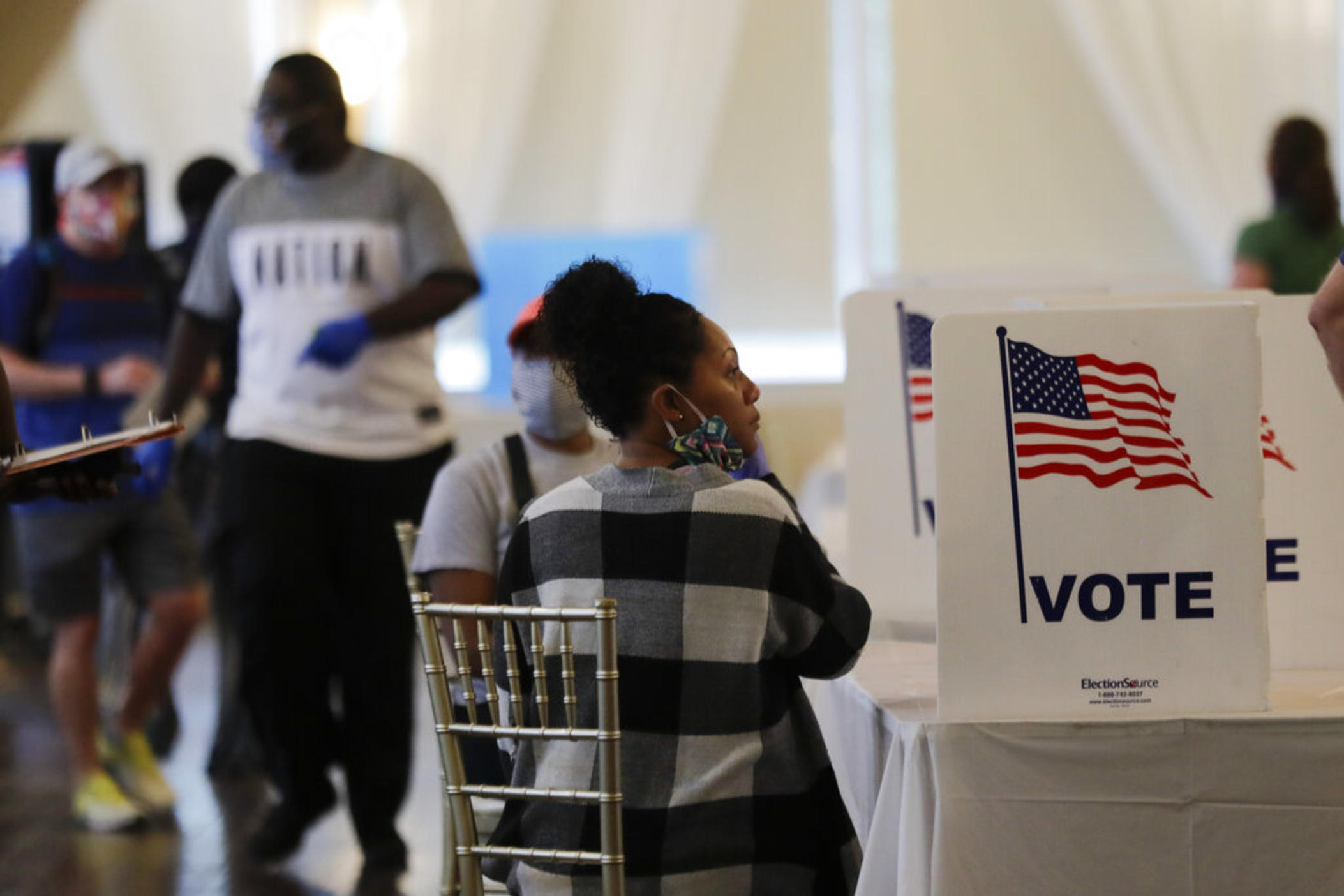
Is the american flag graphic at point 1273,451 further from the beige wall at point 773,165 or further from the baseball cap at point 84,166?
the beige wall at point 773,165

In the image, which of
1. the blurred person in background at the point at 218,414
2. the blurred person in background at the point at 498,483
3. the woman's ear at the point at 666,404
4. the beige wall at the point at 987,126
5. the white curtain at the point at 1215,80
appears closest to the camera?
the woman's ear at the point at 666,404

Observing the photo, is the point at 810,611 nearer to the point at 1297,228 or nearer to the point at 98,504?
the point at 98,504

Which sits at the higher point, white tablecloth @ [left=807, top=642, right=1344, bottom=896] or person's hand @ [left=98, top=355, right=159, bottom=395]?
person's hand @ [left=98, top=355, right=159, bottom=395]

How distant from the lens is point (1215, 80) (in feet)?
22.2

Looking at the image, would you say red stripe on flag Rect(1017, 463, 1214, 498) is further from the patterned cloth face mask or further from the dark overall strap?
the dark overall strap

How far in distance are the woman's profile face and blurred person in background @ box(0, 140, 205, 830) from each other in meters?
2.06

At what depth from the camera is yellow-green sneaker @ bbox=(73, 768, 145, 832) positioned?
3.57 m

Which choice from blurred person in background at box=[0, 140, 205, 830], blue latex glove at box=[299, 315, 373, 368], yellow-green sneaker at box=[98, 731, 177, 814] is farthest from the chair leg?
yellow-green sneaker at box=[98, 731, 177, 814]

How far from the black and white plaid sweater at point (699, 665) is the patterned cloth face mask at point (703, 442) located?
31mm

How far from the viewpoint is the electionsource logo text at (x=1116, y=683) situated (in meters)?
1.60

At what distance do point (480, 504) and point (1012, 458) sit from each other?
3.01ft

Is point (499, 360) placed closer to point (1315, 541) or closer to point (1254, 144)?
point (1254, 144)

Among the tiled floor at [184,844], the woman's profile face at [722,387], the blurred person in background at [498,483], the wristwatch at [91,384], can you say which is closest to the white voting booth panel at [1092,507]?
the woman's profile face at [722,387]

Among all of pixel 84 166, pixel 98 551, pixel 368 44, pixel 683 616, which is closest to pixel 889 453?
pixel 683 616
